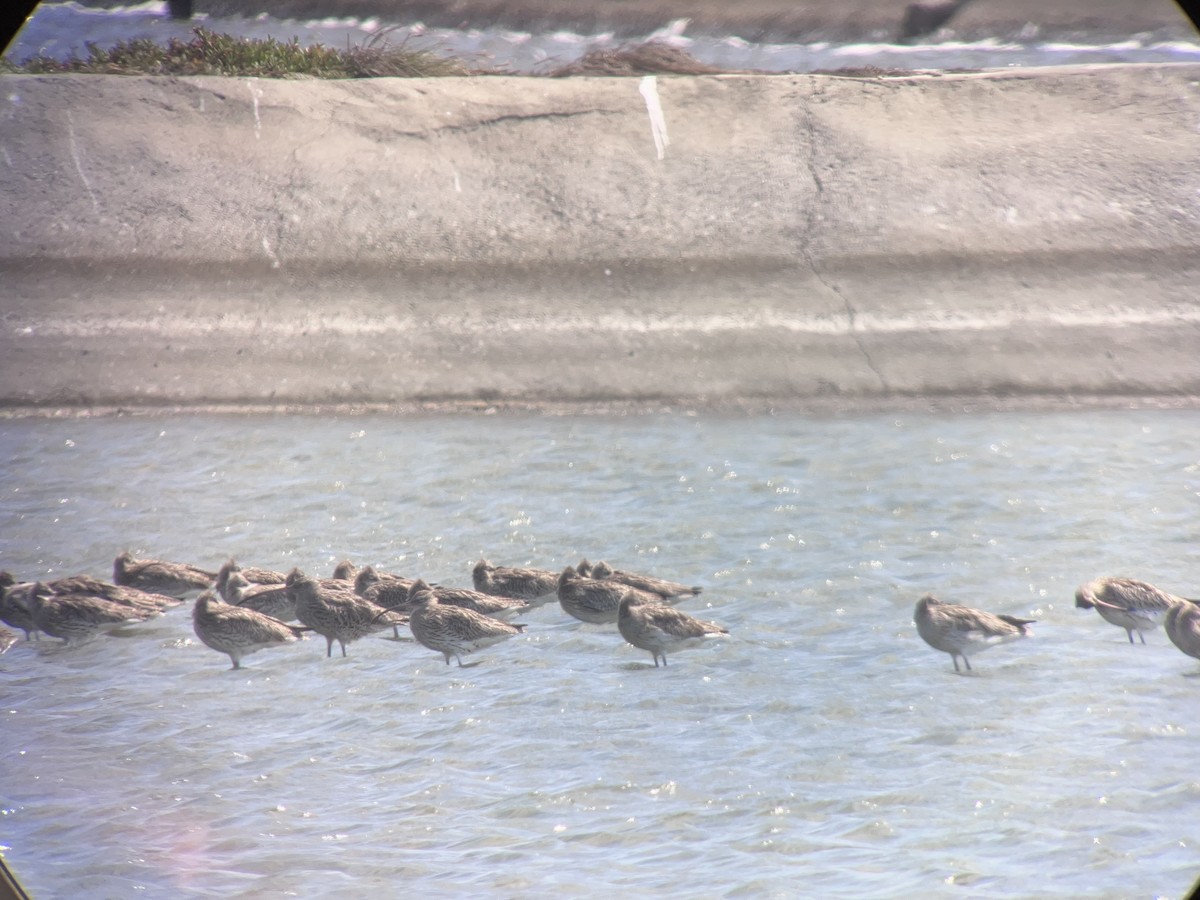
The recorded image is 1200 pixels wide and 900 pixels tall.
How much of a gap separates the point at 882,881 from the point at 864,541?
12.2ft

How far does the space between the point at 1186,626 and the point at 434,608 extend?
11.8 ft

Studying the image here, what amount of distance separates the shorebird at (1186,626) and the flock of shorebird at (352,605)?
2.15m

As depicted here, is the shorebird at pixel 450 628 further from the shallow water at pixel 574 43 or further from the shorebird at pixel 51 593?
the shallow water at pixel 574 43

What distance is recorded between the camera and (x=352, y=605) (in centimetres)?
657

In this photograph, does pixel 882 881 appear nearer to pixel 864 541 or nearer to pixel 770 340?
pixel 864 541

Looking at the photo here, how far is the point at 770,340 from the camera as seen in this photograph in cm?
1132

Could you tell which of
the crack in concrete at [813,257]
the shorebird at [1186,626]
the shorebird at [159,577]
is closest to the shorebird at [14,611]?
the shorebird at [159,577]

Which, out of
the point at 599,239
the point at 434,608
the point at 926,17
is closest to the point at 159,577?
the point at 434,608

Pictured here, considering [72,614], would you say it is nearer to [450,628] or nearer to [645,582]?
[450,628]

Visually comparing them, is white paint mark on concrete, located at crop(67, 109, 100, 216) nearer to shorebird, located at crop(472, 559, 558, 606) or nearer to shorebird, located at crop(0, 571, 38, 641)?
shorebird, located at crop(0, 571, 38, 641)

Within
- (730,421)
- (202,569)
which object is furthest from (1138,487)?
(202,569)

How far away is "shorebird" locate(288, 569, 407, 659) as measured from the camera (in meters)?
6.54

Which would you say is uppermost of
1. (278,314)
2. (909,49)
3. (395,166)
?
(909,49)

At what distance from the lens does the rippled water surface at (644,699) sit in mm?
4758
